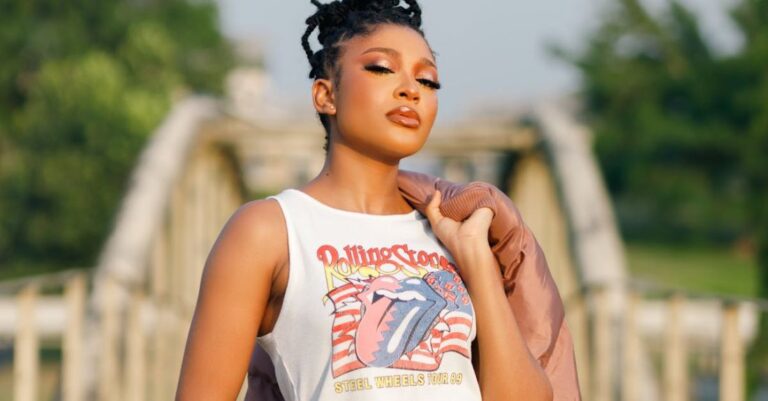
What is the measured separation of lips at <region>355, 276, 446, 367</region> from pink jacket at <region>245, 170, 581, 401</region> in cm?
17

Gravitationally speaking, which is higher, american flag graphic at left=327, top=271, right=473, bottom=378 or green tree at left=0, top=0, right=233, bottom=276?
green tree at left=0, top=0, right=233, bottom=276

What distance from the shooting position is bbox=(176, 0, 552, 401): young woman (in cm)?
237

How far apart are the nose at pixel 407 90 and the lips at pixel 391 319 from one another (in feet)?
1.08

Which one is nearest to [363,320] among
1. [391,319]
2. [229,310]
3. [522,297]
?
[391,319]

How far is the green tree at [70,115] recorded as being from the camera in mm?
31484

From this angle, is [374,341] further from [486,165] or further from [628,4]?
[628,4]

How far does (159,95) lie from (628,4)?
15512 millimetres

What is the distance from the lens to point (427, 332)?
94.6 inches

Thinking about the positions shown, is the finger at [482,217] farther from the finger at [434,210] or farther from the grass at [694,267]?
the grass at [694,267]

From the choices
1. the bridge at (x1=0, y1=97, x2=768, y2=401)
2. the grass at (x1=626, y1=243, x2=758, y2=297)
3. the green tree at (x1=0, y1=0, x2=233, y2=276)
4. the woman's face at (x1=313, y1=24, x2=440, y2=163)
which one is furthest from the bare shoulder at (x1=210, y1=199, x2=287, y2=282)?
the grass at (x1=626, y1=243, x2=758, y2=297)

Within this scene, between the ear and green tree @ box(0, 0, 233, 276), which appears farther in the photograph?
green tree @ box(0, 0, 233, 276)

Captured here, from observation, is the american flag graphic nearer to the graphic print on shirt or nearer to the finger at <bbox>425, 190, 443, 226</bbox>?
the graphic print on shirt

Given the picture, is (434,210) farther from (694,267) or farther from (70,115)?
(694,267)

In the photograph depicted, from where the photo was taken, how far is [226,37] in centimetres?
4341
